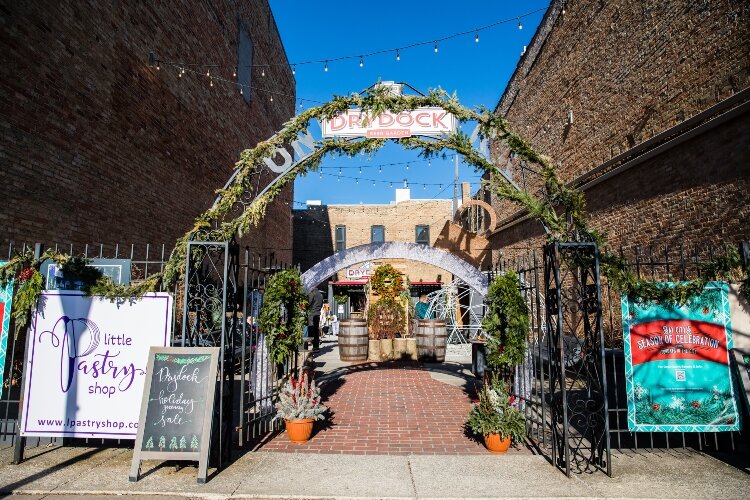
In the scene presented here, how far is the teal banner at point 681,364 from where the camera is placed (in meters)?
5.41

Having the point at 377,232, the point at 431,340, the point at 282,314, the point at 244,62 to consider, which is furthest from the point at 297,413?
the point at 377,232

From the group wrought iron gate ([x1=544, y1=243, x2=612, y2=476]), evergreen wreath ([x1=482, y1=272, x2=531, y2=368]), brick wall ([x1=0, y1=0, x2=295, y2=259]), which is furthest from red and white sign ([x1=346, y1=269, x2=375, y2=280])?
wrought iron gate ([x1=544, y1=243, x2=612, y2=476])

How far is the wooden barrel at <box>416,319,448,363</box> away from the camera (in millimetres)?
Result: 13703

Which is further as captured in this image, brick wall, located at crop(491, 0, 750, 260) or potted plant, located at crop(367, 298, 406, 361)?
potted plant, located at crop(367, 298, 406, 361)

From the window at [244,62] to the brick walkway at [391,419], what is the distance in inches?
451

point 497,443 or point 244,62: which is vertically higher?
point 244,62

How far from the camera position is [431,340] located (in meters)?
13.7

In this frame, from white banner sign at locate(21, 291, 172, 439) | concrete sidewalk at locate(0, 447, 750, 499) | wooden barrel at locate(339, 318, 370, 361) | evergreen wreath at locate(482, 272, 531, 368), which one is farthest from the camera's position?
wooden barrel at locate(339, 318, 370, 361)

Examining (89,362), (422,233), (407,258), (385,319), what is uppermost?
(422,233)

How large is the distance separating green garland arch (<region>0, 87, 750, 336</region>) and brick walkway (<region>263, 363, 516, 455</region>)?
274 cm

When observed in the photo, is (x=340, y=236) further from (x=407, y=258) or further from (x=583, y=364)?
(x=583, y=364)

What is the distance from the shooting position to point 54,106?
25.8ft

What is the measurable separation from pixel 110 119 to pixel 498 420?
9.09 metres

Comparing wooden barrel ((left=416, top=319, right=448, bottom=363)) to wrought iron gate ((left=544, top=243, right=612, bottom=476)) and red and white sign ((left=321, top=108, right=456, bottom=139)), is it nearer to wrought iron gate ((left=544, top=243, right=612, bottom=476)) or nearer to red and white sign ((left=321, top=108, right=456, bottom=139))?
wrought iron gate ((left=544, top=243, right=612, bottom=476))
